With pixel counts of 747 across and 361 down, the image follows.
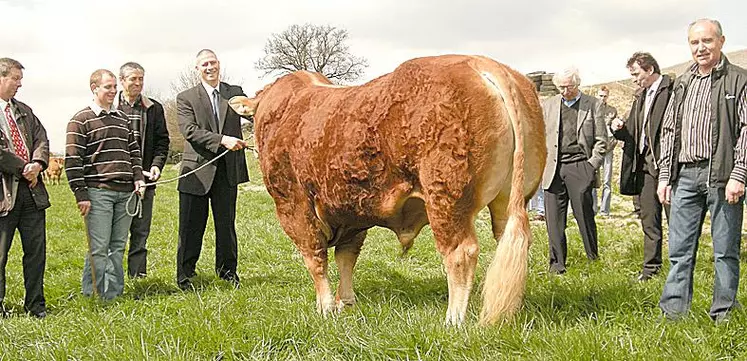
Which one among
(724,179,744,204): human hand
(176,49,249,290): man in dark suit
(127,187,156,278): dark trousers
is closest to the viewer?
(724,179,744,204): human hand

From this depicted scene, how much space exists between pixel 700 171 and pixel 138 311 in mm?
4281

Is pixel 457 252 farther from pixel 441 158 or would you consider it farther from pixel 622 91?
pixel 622 91

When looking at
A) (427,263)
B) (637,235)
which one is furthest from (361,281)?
(637,235)

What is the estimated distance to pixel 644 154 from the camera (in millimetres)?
6094

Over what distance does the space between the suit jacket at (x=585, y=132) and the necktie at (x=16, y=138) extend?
4888 millimetres

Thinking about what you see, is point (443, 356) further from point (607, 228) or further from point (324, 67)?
point (324, 67)

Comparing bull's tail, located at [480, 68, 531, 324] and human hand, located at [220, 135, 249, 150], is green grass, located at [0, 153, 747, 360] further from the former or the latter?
human hand, located at [220, 135, 249, 150]

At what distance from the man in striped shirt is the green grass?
0.24 metres

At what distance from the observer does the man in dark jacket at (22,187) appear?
5312 millimetres

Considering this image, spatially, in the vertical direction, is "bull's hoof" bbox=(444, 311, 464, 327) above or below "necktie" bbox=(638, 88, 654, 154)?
below

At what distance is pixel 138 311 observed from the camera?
17.5 feet

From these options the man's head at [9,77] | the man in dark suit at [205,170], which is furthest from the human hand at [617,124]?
the man's head at [9,77]

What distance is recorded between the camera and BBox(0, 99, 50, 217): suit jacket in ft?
17.2

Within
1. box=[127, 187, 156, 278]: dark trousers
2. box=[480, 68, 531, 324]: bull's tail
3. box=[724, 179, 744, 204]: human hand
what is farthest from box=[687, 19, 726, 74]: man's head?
box=[127, 187, 156, 278]: dark trousers
